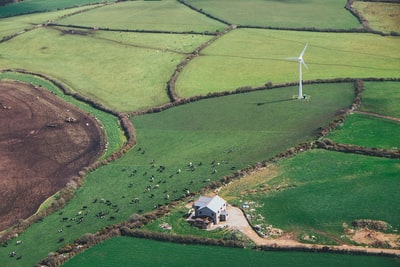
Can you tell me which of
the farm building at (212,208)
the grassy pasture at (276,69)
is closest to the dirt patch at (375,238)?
the farm building at (212,208)

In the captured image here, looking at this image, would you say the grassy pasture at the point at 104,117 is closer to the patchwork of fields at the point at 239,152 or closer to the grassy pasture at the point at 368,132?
the patchwork of fields at the point at 239,152

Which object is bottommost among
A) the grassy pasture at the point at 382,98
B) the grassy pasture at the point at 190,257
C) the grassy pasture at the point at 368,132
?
the grassy pasture at the point at 190,257

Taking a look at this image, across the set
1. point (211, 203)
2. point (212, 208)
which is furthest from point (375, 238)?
point (211, 203)

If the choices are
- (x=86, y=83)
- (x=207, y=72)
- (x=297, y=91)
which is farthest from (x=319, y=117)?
(x=86, y=83)

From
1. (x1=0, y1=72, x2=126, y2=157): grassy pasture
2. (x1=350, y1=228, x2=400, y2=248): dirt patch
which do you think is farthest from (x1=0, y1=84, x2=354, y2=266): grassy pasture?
(x1=350, y1=228, x2=400, y2=248): dirt patch

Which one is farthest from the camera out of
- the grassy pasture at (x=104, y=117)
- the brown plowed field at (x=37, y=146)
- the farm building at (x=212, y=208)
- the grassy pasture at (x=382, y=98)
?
the grassy pasture at (x=382, y=98)
